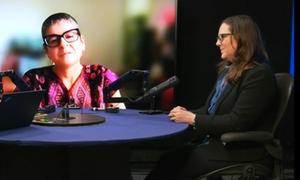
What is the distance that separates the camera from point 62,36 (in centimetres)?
314

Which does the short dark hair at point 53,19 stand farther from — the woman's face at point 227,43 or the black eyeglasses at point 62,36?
the woman's face at point 227,43

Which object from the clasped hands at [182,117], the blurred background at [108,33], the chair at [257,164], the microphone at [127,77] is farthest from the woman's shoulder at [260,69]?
the blurred background at [108,33]

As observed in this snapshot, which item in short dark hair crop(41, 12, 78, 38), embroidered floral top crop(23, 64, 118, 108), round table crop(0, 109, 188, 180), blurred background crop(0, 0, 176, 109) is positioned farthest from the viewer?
blurred background crop(0, 0, 176, 109)

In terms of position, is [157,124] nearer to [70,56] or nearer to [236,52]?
[236,52]

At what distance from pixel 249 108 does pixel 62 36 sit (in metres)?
1.45

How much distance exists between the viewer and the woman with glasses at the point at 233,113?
2.29 meters

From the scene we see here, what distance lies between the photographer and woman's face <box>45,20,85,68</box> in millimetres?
3166

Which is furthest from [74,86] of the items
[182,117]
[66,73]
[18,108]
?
[18,108]

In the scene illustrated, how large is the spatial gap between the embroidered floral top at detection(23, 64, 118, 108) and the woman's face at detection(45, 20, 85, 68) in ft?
0.28

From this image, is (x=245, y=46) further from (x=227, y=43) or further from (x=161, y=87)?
(x=161, y=87)

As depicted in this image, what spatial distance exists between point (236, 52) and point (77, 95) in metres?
1.20

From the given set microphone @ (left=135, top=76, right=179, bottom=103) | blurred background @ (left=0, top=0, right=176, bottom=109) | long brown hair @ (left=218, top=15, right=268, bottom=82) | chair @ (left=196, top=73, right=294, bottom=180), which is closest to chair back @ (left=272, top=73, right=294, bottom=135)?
chair @ (left=196, top=73, right=294, bottom=180)

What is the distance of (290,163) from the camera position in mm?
3771

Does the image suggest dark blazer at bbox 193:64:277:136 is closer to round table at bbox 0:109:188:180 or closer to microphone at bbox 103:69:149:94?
round table at bbox 0:109:188:180
